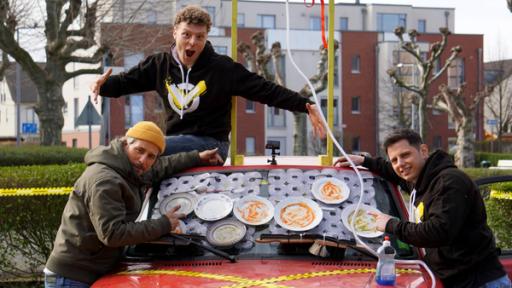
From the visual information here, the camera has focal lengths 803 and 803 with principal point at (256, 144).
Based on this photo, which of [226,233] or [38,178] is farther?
[38,178]

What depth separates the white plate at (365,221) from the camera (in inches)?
180

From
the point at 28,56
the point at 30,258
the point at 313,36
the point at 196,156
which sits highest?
the point at 313,36

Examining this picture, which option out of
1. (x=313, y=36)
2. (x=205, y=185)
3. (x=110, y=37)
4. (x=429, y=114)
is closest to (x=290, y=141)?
(x=313, y=36)

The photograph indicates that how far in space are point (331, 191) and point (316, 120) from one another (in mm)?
637

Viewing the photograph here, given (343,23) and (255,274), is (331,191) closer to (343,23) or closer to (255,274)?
(255,274)

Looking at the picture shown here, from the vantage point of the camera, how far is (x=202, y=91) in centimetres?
550

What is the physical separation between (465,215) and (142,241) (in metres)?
1.71

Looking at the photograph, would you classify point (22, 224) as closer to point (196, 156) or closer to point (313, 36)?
point (196, 156)

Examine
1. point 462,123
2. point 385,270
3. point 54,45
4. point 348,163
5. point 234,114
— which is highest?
point 54,45

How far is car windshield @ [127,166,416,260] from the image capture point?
4455mm

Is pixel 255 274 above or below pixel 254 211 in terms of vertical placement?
below

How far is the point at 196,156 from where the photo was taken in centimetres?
514

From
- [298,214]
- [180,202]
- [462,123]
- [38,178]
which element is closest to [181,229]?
[180,202]

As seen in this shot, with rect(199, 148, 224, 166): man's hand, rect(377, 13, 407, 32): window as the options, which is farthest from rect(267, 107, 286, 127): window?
rect(199, 148, 224, 166): man's hand
